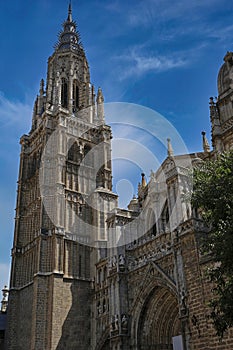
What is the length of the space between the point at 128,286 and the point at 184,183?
801 centimetres

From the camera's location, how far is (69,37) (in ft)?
186

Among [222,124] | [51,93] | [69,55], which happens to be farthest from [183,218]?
[69,55]

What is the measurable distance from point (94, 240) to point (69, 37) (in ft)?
103

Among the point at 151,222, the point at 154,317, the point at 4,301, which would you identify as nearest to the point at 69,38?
the point at 151,222

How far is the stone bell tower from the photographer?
112ft

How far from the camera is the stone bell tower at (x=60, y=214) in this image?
34.2m

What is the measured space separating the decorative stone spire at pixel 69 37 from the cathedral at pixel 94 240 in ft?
0.68

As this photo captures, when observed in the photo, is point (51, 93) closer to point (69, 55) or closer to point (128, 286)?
point (69, 55)

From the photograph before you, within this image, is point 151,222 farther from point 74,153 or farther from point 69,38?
point 69,38

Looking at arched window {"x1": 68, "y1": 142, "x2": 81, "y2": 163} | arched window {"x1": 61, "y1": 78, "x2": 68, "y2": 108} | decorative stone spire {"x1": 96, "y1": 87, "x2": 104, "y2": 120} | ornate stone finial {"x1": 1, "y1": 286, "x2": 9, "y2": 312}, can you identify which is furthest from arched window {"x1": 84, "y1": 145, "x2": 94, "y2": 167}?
ornate stone finial {"x1": 1, "y1": 286, "x2": 9, "y2": 312}

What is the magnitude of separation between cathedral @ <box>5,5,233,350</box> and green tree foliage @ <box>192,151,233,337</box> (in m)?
2.12

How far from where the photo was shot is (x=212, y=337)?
59.4ft

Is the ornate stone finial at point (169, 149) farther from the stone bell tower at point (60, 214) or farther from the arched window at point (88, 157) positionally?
the arched window at point (88, 157)

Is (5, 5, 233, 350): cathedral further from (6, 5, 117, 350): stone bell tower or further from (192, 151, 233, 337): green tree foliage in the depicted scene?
(192, 151, 233, 337): green tree foliage
